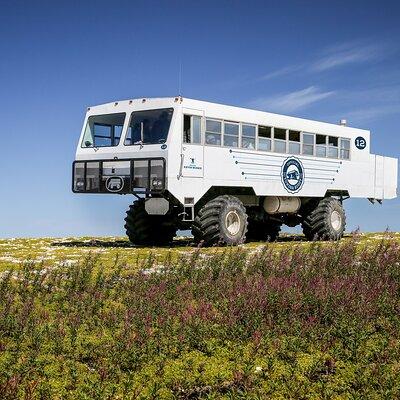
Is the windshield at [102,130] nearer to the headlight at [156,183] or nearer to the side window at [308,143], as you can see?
the headlight at [156,183]

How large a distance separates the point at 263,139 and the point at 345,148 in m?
5.34

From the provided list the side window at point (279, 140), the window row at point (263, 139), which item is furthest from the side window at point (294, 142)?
the side window at point (279, 140)

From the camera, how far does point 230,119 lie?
2034 cm

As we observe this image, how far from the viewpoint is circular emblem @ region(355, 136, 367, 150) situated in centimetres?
2633

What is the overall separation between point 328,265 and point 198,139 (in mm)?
6751

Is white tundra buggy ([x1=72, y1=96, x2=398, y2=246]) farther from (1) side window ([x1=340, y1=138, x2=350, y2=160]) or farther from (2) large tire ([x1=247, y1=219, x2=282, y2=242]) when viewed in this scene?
(1) side window ([x1=340, y1=138, x2=350, y2=160])

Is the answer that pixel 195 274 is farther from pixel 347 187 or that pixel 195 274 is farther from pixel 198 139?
pixel 347 187

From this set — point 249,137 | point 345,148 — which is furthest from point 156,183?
point 345,148

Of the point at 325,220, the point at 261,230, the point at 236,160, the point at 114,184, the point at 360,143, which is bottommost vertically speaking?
the point at 261,230

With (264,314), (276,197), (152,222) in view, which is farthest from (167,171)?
(264,314)

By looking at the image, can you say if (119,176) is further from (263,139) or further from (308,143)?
(308,143)

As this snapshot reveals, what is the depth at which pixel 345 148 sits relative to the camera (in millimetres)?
25750

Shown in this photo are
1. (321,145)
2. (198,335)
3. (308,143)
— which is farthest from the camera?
(321,145)

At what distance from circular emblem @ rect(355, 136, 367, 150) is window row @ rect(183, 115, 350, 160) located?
0.61 metres
